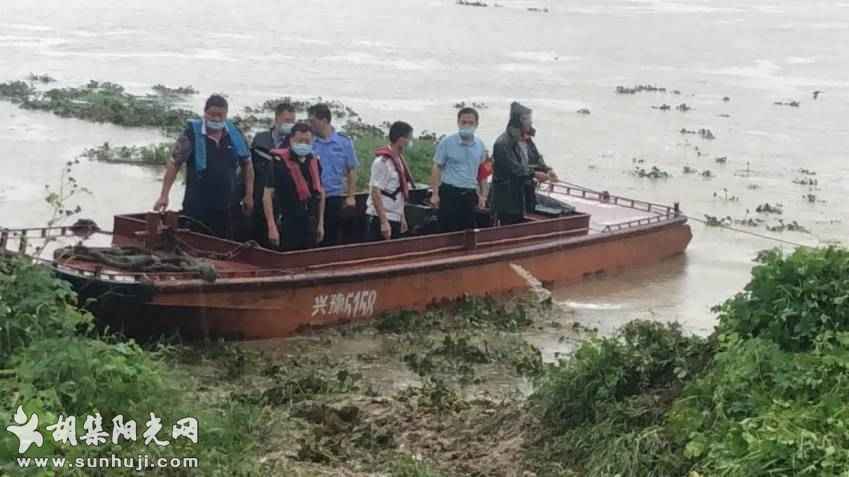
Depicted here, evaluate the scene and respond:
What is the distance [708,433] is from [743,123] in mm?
23543

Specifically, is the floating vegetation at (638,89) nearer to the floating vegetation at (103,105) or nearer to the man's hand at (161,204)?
the floating vegetation at (103,105)

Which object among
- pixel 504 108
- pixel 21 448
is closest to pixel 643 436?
pixel 21 448

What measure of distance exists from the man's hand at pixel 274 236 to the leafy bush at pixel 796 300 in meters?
4.54

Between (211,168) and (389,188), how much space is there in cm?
175

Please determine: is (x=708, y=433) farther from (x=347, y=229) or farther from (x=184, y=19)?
(x=184, y=19)

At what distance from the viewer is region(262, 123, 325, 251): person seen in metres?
10.9

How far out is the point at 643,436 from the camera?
22.6 feet

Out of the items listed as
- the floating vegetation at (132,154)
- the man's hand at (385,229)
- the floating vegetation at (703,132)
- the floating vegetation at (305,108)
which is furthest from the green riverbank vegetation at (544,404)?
the floating vegetation at (703,132)

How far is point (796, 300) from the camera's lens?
7.11 meters

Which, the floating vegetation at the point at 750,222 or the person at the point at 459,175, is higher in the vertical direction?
the person at the point at 459,175

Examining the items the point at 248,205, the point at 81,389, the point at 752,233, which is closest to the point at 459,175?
the point at 248,205

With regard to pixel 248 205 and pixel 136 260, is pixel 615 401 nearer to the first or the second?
pixel 136 260

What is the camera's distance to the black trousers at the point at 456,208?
490 inches

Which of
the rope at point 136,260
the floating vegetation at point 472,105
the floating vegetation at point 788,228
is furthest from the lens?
the floating vegetation at point 472,105
